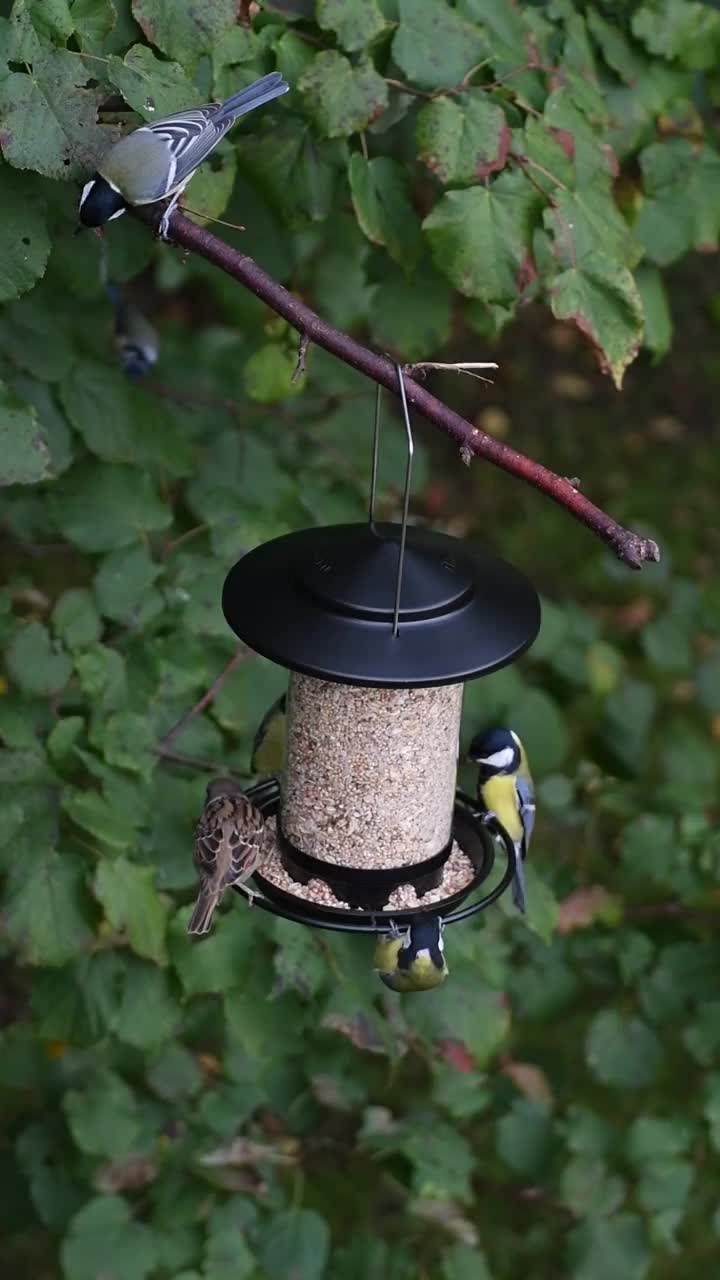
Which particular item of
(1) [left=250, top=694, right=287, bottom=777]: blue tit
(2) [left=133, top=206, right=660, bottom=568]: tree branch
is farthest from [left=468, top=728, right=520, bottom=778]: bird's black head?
(2) [left=133, top=206, right=660, bottom=568]: tree branch

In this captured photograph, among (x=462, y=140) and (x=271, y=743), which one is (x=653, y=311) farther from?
(x=271, y=743)

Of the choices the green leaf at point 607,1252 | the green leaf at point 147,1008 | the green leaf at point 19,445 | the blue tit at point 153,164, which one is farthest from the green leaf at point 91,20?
the green leaf at point 607,1252

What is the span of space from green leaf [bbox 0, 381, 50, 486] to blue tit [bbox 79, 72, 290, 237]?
37 centimetres

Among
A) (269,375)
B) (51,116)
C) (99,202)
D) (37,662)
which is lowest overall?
(37,662)

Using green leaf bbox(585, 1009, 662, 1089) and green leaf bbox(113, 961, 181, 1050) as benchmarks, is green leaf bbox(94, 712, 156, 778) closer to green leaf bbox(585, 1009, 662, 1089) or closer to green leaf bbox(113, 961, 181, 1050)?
green leaf bbox(113, 961, 181, 1050)

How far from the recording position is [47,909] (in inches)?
99.9

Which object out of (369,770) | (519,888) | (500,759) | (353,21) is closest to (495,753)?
(500,759)

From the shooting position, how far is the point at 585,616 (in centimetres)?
407

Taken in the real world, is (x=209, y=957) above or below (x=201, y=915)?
below

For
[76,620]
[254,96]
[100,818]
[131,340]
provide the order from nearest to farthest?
[254,96] < [100,818] < [76,620] < [131,340]

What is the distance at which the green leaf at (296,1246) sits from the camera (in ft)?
10.5

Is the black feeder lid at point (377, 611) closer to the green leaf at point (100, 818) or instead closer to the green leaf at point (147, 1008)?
the green leaf at point (100, 818)

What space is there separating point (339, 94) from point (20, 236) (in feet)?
1.92

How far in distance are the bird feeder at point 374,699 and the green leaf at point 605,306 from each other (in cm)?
39
